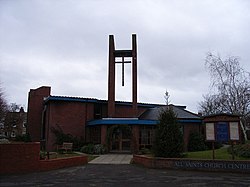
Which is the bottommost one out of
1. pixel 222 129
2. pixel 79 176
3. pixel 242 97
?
pixel 79 176

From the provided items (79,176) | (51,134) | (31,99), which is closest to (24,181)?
(79,176)

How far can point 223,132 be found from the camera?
14164 mm

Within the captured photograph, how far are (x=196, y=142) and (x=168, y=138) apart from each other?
13200mm

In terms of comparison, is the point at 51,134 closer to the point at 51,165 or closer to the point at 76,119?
the point at 76,119

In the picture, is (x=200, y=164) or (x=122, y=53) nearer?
(x=200, y=164)

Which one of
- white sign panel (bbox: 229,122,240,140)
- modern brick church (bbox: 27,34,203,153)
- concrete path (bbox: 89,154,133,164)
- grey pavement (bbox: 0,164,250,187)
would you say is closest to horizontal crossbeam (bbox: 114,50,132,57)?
modern brick church (bbox: 27,34,203,153)

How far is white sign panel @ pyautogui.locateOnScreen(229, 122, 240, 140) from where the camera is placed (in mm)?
13875

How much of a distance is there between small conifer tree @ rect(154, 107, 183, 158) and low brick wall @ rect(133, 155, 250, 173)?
24.6 inches

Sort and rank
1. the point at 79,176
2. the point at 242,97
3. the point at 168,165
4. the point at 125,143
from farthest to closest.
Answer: the point at 125,143 → the point at 242,97 → the point at 168,165 → the point at 79,176

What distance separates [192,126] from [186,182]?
18.2 m

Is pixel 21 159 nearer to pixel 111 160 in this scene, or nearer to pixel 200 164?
pixel 111 160

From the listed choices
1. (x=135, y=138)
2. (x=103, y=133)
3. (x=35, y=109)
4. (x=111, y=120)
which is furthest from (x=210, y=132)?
(x=35, y=109)

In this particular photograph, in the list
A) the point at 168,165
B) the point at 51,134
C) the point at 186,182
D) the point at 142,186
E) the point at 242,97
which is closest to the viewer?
the point at 142,186

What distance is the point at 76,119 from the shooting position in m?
29.3
